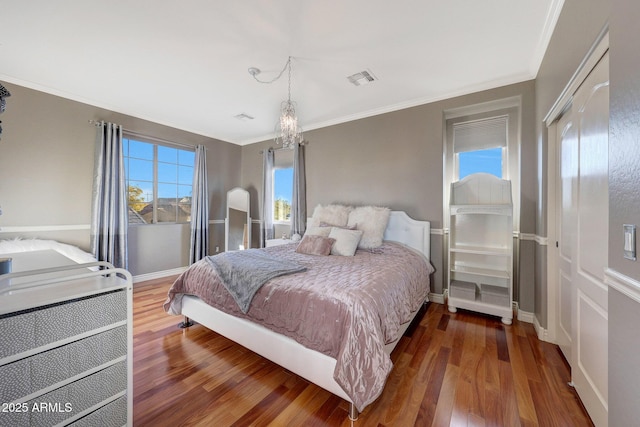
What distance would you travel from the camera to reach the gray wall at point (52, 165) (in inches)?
108

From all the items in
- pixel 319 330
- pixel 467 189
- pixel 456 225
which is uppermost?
pixel 467 189

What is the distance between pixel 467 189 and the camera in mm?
3023

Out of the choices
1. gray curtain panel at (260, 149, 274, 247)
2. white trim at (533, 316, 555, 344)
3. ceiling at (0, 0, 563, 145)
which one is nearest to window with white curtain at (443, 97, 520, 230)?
ceiling at (0, 0, 563, 145)

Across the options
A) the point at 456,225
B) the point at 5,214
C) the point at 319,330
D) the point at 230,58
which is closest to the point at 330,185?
the point at 456,225

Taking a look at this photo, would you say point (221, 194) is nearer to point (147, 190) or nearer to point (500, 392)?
point (147, 190)

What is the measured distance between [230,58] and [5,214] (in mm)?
3154

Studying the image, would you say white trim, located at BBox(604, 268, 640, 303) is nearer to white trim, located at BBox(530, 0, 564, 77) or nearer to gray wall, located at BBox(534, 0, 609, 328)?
gray wall, located at BBox(534, 0, 609, 328)

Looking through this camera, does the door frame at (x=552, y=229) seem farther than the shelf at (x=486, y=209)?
No

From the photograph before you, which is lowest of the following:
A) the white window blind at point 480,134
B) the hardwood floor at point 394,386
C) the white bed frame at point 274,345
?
the hardwood floor at point 394,386

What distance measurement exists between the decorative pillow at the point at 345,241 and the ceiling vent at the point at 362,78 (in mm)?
1757

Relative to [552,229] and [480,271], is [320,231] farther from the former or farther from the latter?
[552,229]

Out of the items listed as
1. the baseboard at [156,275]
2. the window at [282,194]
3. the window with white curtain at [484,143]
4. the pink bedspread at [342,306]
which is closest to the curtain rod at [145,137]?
the window at [282,194]

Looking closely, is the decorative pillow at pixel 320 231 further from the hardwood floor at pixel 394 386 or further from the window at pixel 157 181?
the window at pixel 157 181

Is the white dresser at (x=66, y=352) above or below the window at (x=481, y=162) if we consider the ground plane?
below
